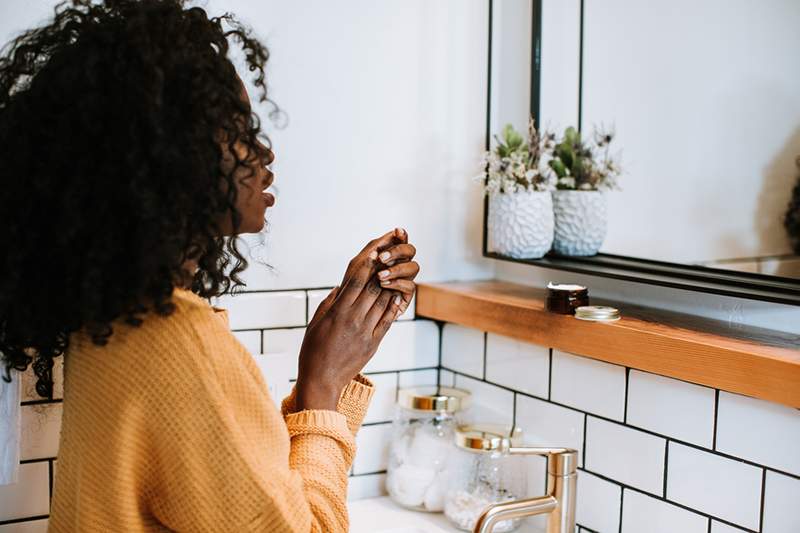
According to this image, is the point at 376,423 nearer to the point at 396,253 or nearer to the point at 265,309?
the point at 265,309

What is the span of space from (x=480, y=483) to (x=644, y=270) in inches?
16.1

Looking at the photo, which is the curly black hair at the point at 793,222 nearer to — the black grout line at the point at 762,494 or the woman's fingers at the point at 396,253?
the black grout line at the point at 762,494

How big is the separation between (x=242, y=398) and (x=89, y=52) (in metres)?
0.33

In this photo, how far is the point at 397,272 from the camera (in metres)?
0.99

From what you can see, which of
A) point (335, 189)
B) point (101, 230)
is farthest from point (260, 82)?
point (335, 189)

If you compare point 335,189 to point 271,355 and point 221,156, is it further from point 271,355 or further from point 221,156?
point 221,156

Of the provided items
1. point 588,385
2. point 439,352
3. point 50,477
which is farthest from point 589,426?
point 50,477

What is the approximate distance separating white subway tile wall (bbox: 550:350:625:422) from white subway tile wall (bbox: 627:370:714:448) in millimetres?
23

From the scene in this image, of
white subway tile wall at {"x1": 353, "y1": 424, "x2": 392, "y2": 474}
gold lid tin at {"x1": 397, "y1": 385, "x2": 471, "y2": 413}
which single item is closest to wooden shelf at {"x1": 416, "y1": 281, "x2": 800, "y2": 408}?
gold lid tin at {"x1": 397, "y1": 385, "x2": 471, "y2": 413}

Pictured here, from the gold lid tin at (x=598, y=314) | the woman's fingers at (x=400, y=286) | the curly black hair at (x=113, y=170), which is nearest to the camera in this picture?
the curly black hair at (x=113, y=170)

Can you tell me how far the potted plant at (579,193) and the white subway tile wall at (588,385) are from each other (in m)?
0.20

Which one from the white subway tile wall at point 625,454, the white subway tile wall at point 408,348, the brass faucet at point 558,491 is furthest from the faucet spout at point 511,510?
the white subway tile wall at point 408,348

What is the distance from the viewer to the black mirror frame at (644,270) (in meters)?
0.98

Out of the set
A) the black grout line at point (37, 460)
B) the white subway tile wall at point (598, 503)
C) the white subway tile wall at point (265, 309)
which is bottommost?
the white subway tile wall at point (598, 503)
